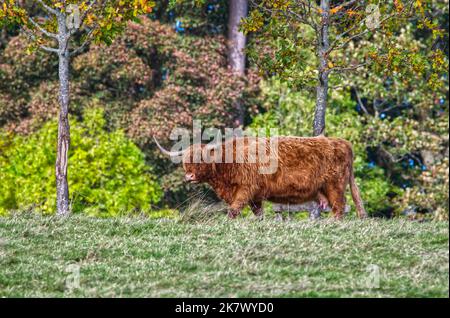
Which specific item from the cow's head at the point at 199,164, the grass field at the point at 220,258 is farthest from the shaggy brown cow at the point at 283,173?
the grass field at the point at 220,258

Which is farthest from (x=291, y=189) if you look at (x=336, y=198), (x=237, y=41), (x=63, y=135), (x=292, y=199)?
(x=237, y=41)

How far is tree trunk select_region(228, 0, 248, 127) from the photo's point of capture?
28.0 meters

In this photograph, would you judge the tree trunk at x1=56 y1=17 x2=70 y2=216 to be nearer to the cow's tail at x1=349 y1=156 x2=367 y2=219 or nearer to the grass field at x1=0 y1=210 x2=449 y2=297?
the grass field at x1=0 y1=210 x2=449 y2=297

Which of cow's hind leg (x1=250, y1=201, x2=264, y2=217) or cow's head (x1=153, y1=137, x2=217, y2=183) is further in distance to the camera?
cow's hind leg (x1=250, y1=201, x2=264, y2=217)

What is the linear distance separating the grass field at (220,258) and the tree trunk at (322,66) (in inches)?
140

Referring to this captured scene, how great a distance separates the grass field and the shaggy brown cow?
1.28 meters

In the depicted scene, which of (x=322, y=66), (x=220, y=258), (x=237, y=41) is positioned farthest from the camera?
(x=237, y=41)

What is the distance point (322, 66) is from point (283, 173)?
2.55 meters

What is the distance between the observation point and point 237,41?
2830 centimetres

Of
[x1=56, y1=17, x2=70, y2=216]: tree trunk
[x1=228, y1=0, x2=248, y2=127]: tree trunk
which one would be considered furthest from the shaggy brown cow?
[x1=228, y1=0, x2=248, y2=127]: tree trunk

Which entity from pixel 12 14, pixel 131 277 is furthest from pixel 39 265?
pixel 12 14

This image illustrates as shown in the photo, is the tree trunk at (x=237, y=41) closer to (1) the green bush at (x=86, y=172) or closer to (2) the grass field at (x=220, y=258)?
(1) the green bush at (x=86, y=172)

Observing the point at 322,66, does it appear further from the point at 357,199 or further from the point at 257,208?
the point at 257,208
